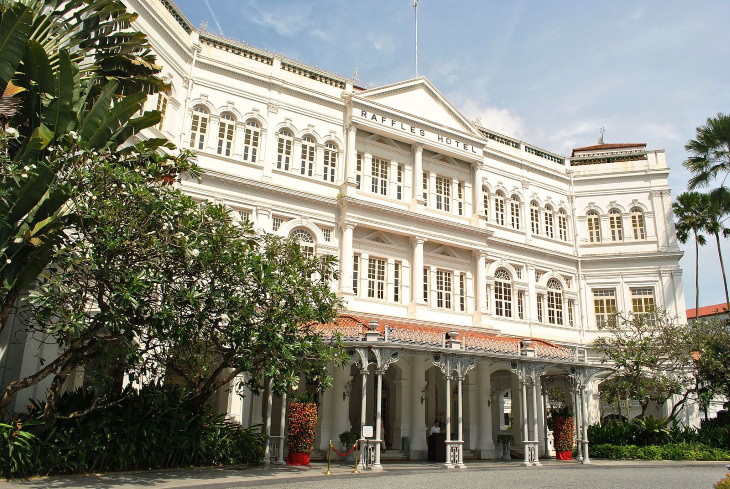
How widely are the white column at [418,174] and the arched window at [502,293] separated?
5.95 m

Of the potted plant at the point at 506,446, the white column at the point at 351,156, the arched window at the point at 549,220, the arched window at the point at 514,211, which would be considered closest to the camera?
the potted plant at the point at 506,446

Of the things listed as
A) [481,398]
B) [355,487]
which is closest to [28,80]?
[355,487]

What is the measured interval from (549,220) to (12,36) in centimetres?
2705

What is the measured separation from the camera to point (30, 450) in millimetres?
12523

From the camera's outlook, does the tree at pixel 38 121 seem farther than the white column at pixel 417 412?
No

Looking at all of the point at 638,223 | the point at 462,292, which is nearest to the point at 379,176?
the point at 462,292

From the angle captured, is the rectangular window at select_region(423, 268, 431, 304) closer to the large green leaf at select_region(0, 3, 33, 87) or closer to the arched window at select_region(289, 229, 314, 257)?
the arched window at select_region(289, 229, 314, 257)

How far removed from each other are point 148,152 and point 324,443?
475 inches

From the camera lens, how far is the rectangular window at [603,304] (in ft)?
104

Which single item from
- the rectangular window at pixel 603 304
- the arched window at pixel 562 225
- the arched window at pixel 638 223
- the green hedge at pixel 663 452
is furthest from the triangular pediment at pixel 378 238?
the arched window at pixel 638 223

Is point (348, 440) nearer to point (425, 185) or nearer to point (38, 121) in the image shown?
point (425, 185)

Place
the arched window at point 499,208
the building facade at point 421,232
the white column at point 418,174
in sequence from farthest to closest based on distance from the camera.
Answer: the arched window at point 499,208 < the white column at point 418,174 < the building facade at point 421,232

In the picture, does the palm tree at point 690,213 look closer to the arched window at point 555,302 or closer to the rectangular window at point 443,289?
the arched window at point 555,302

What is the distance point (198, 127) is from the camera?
77.2ft
